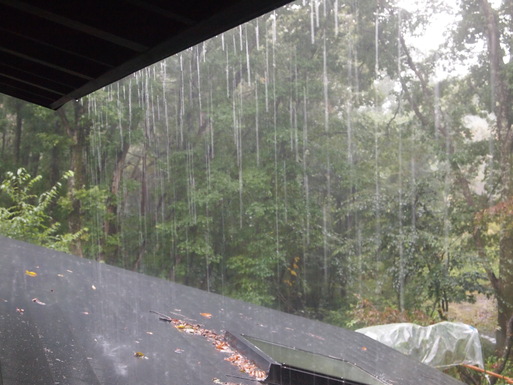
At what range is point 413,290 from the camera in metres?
14.5

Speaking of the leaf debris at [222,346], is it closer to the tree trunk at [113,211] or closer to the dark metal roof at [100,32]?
the dark metal roof at [100,32]

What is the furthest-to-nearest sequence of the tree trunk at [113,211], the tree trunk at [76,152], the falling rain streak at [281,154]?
1. the tree trunk at [113,211]
2. the tree trunk at [76,152]
3. the falling rain streak at [281,154]

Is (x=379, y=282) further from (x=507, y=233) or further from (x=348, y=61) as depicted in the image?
(x=348, y=61)

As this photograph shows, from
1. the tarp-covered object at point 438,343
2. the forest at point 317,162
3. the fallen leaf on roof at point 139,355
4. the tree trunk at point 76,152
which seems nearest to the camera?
the fallen leaf on roof at point 139,355

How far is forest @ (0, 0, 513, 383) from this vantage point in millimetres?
14109

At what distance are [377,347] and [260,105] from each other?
11088 millimetres

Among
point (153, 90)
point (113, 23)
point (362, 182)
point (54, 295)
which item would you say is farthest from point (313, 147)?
point (113, 23)

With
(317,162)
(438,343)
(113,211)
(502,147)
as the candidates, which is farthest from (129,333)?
(113,211)

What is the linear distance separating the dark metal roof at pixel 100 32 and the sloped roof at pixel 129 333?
1.25 metres

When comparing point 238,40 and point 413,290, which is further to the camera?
point 238,40

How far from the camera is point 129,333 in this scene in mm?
3941

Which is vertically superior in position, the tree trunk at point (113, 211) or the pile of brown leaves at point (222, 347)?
the tree trunk at point (113, 211)

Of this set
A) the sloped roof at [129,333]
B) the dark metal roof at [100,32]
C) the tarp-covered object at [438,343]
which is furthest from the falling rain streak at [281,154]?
the dark metal roof at [100,32]

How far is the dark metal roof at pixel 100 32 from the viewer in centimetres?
167
